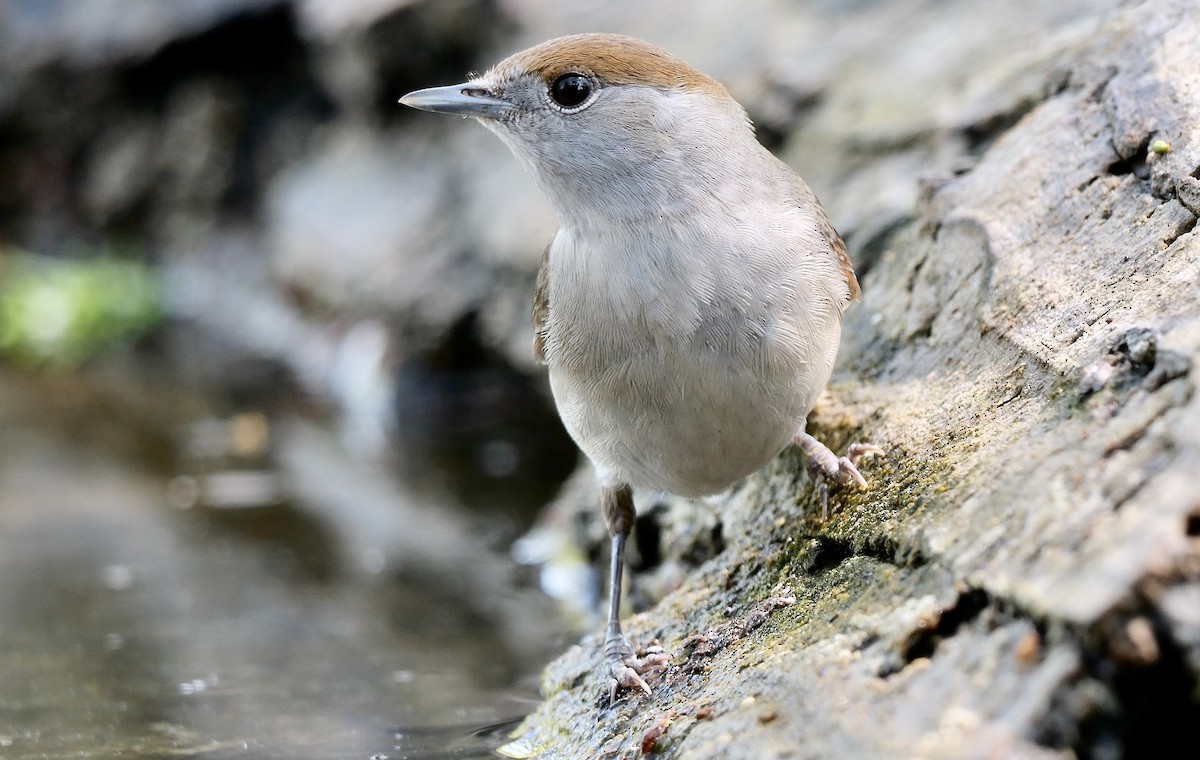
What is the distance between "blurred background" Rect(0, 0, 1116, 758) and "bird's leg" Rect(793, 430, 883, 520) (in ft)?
4.37

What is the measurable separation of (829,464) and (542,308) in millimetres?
1080

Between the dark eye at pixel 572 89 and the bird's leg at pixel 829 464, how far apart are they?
4.05ft

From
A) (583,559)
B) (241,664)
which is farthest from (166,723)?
(583,559)

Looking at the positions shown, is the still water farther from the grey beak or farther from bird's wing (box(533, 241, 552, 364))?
the grey beak

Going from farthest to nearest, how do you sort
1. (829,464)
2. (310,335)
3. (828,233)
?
(310,335) → (828,233) → (829,464)

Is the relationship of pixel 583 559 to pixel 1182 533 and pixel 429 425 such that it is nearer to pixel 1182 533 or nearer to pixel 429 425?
pixel 429 425

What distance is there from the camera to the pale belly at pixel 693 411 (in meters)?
3.34

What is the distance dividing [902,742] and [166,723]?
2677 mm

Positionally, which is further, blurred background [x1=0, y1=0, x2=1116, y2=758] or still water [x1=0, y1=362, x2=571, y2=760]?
blurred background [x1=0, y1=0, x2=1116, y2=758]

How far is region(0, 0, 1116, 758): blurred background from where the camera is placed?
459 cm

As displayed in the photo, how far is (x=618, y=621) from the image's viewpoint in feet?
12.4

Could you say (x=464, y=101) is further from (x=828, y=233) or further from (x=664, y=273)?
(x=828, y=233)

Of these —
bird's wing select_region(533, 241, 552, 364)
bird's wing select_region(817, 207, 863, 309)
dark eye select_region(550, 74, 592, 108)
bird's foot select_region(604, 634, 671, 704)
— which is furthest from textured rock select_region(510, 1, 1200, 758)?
dark eye select_region(550, 74, 592, 108)

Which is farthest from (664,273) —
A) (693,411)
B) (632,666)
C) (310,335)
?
(310,335)
